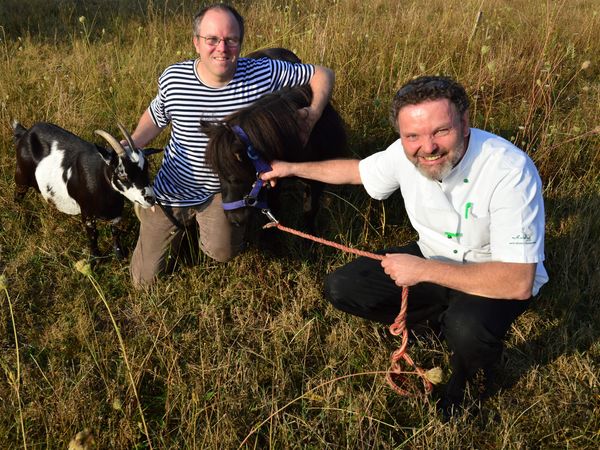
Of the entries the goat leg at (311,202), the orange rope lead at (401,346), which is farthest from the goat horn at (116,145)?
the goat leg at (311,202)

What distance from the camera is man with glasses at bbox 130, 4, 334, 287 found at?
3207 millimetres

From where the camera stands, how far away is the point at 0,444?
241cm

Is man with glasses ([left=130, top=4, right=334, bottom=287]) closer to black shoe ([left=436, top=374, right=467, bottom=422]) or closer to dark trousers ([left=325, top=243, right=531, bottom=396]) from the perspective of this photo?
dark trousers ([left=325, top=243, right=531, bottom=396])

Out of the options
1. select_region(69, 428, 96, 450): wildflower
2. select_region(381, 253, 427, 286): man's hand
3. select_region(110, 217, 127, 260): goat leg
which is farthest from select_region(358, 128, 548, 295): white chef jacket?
select_region(110, 217, 127, 260): goat leg

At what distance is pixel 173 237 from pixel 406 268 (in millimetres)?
1897

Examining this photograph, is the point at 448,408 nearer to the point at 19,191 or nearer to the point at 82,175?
the point at 82,175

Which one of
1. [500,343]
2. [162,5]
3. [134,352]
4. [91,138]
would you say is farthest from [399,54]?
[162,5]

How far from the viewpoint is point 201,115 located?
331 cm

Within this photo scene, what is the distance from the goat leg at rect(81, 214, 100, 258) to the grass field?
0.44ft

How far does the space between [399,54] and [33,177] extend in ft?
12.3

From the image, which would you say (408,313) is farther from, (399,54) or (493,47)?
(493,47)

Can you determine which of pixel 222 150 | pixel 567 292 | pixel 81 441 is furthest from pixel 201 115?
pixel 567 292

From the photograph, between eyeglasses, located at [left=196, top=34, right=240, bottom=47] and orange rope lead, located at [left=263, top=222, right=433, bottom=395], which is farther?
eyeglasses, located at [left=196, top=34, right=240, bottom=47]

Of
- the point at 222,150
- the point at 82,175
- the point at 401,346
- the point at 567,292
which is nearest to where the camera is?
the point at 401,346
